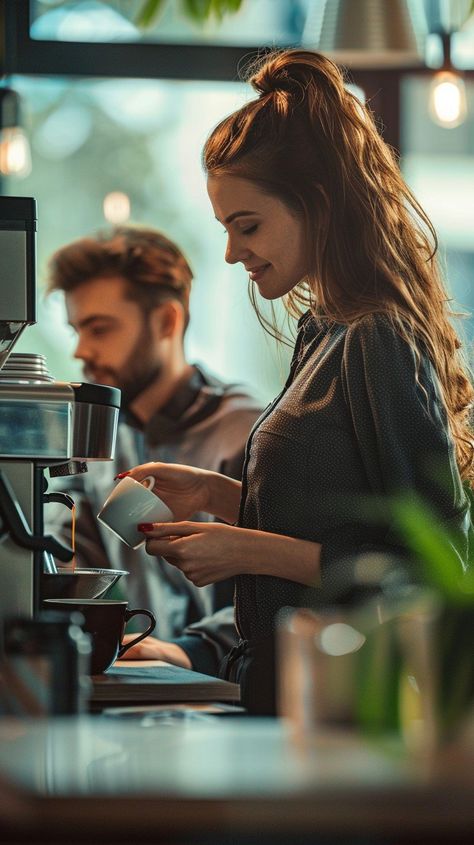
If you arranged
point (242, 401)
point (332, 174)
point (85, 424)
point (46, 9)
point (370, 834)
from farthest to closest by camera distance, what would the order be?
point (46, 9)
point (242, 401)
point (332, 174)
point (85, 424)
point (370, 834)

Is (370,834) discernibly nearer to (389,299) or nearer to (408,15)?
(389,299)

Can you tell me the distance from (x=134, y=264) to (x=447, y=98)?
3.31ft

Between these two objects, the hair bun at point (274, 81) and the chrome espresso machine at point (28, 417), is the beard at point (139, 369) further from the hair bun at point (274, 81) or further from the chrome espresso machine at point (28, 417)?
the chrome espresso machine at point (28, 417)

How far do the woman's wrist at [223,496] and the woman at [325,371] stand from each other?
1 centimetres

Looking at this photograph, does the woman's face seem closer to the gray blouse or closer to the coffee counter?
the gray blouse

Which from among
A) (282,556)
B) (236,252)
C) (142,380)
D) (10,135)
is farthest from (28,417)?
(10,135)

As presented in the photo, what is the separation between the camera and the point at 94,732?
858mm

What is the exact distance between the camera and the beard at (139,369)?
3.29 meters

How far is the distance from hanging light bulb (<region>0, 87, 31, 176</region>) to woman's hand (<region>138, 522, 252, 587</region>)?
7.09ft

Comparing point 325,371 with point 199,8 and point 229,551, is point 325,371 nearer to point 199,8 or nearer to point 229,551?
point 229,551

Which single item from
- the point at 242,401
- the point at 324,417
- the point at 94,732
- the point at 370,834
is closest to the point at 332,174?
the point at 324,417

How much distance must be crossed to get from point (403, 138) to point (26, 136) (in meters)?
1.16

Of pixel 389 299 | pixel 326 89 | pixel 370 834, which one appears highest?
pixel 326 89

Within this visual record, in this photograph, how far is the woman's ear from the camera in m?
3.31
